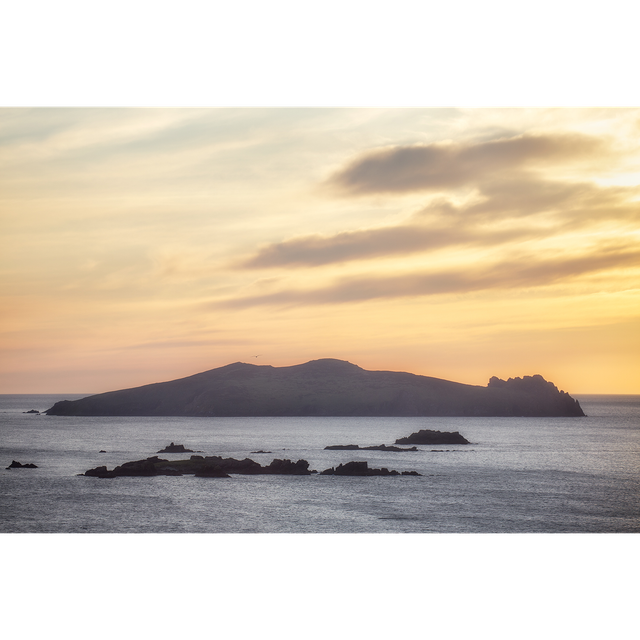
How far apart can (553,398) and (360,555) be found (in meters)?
148

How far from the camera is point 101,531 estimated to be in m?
31.0

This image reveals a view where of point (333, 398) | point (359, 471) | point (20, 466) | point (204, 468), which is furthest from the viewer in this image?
point (333, 398)

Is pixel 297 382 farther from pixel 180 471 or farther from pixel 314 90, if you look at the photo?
pixel 314 90

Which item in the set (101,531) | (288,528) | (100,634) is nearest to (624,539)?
(100,634)

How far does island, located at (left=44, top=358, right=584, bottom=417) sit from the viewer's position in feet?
454

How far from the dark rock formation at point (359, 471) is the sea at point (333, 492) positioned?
0.96m

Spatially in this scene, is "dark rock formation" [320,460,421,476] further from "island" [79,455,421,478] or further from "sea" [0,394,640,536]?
"sea" [0,394,640,536]

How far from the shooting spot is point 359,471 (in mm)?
49219

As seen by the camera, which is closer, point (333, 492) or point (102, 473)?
point (333, 492)

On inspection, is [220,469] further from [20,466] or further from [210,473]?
[20,466]

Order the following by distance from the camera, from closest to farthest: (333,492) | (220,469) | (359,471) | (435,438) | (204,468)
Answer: (333,492) < (204,468) < (359,471) < (220,469) < (435,438)

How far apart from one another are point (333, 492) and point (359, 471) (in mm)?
6373

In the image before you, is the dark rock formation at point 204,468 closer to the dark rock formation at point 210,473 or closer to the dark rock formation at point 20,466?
the dark rock formation at point 210,473

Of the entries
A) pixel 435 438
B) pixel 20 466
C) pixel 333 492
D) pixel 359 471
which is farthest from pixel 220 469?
pixel 435 438
